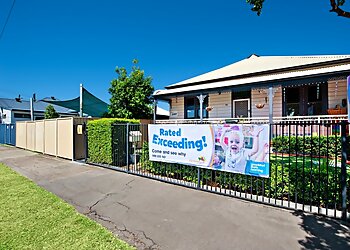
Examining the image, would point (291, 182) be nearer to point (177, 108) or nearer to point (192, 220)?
point (192, 220)

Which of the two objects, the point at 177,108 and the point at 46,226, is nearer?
the point at 46,226

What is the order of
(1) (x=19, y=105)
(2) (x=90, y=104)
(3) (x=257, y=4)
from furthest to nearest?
(1) (x=19, y=105)
(2) (x=90, y=104)
(3) (x=257, y=4)

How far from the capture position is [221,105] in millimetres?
13609

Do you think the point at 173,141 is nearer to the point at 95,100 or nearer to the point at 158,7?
the point at 158,7

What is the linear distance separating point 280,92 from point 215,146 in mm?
8187

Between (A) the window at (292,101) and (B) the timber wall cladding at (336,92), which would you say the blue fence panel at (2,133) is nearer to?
(A) the window at (292,101)

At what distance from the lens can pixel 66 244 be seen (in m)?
3.07

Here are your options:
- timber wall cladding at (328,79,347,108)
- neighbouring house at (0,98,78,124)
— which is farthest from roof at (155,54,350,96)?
neighbouring house at (0,98,78,124)

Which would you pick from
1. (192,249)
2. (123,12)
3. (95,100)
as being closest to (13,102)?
(95,100)

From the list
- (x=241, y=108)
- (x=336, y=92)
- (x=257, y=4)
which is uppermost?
(x=257, y=4)

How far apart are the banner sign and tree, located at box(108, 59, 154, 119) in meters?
11.5

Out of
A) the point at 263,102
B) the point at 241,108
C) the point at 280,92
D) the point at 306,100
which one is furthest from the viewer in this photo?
the point at 241,108

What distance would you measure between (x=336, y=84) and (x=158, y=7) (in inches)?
433

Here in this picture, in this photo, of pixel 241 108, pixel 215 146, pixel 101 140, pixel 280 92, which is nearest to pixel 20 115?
pixel 101 140
